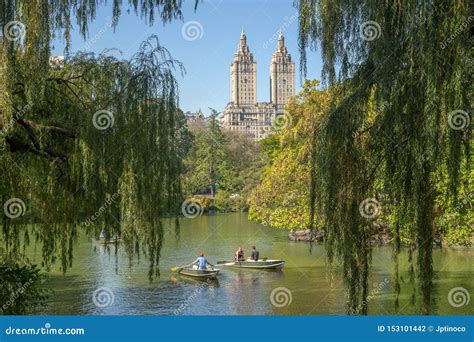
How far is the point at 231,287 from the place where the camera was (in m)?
15.0

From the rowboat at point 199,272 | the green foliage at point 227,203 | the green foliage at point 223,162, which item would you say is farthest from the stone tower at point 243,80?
the rowboat at point 199,272

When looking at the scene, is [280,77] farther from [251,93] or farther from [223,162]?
[223,162]

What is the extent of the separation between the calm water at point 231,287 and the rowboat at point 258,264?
209mm

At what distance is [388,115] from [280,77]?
102334 millimetres

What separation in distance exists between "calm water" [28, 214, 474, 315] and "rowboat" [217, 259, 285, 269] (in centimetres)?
21

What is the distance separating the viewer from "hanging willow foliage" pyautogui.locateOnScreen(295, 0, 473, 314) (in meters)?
4.00

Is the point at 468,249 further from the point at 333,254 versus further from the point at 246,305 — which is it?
the point at 333,254

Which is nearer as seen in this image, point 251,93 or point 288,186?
point 288,186

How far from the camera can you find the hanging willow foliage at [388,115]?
4.00m

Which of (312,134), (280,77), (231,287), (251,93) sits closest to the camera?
(312,134)

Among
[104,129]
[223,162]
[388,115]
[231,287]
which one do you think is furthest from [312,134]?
[223,162]

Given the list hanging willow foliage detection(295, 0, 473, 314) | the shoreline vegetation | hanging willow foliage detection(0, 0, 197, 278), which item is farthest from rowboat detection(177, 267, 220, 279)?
hanging willow foliage detection(295, 0, 473, 314)

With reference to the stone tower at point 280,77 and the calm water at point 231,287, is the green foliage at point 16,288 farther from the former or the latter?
the stone tower at point 280,77

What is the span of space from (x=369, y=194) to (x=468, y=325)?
4.07ft
